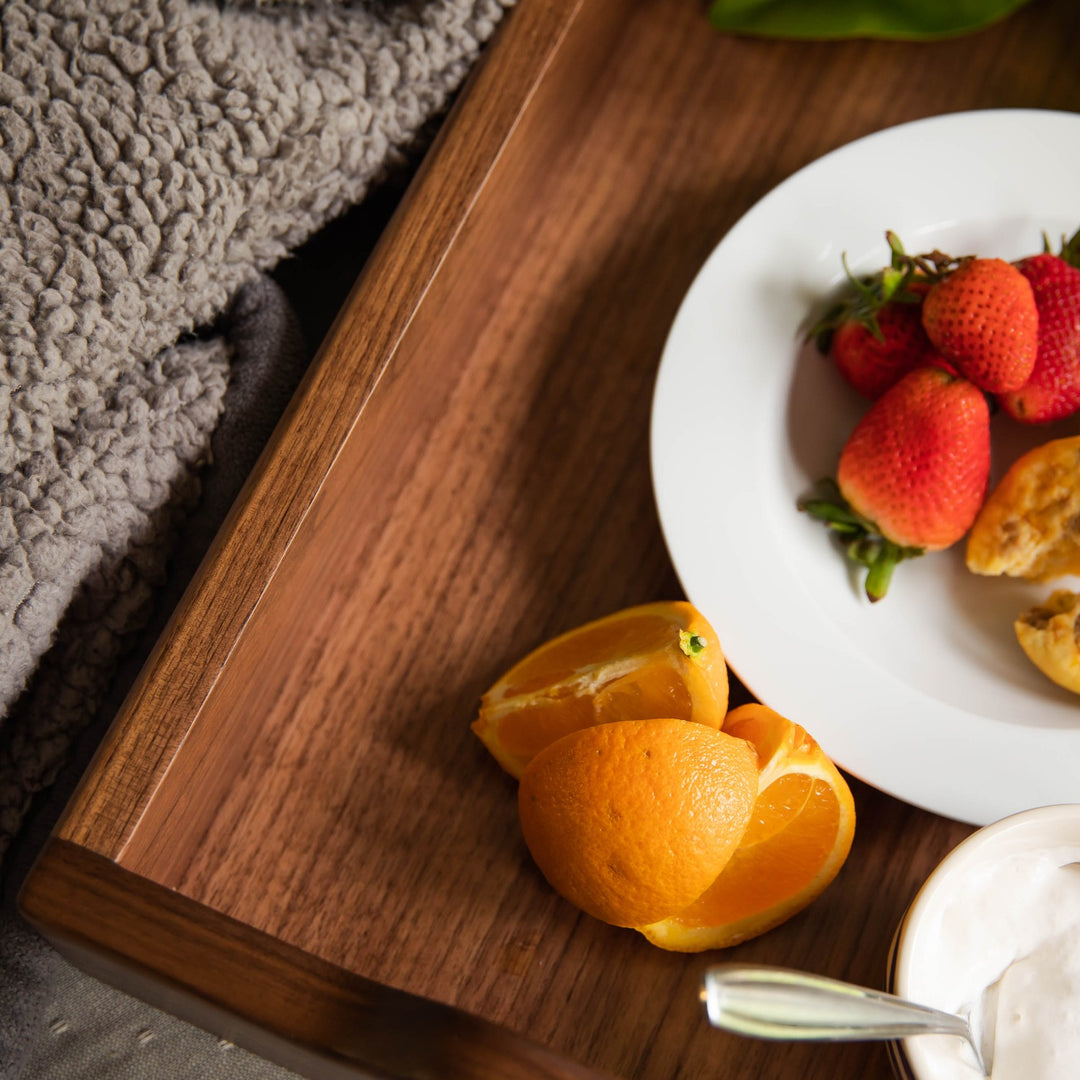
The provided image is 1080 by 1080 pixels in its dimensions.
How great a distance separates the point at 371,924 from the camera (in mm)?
522

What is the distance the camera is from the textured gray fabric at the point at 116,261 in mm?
482

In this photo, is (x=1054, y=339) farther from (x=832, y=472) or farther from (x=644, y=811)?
(x=644, y=811)

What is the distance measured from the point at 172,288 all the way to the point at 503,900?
1.23ft

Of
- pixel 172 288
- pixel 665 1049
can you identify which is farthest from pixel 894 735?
pixel 172 288

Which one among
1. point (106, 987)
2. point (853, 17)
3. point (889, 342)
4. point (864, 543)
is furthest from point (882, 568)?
point (106, 987)

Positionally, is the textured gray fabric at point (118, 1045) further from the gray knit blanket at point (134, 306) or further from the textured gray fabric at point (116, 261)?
the textured gray fabric at point (116, 261)

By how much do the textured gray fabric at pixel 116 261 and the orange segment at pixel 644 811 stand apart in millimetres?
262

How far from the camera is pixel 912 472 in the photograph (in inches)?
21.6

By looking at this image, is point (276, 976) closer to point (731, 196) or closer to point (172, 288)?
point (172, 288)

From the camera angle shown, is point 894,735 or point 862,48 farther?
point 862,48

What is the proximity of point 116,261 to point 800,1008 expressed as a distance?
465mm

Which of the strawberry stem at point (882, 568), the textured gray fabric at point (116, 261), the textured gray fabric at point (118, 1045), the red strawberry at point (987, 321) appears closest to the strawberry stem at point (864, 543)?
the strawberry stem at point (882, 568)

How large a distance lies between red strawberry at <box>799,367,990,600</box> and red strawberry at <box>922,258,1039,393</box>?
0.05 feet

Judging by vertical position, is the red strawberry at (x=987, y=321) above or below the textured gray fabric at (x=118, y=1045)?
above
